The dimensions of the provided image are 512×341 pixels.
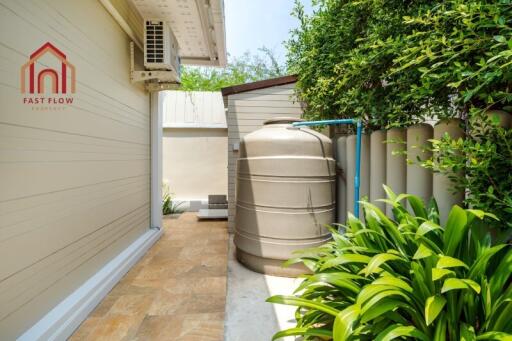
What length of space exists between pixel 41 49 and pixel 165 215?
5219 mm

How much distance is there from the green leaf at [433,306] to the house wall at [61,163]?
238 centimetres

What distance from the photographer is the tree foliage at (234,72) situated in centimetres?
1388

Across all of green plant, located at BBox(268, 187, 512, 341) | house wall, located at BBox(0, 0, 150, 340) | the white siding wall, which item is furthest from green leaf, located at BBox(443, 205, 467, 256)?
the white siding wall

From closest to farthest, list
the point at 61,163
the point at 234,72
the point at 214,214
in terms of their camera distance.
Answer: the point at 61,163 < the point at 214,214 < the point at 234,72

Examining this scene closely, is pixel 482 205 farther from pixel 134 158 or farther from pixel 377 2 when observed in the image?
pixel 134 158

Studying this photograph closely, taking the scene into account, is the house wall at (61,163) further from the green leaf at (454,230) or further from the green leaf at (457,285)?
the green leaf at (454,230)

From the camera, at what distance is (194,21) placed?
4.04 metres

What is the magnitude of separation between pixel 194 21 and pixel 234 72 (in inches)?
471

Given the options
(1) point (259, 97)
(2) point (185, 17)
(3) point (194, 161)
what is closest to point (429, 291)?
(2) point (185, 17)

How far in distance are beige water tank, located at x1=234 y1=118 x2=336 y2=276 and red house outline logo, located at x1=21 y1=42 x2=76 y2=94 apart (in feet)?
6.43

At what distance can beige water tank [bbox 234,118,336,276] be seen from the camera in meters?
3.25

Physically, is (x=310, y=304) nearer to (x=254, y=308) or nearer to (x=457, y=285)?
(x=457, y=285)

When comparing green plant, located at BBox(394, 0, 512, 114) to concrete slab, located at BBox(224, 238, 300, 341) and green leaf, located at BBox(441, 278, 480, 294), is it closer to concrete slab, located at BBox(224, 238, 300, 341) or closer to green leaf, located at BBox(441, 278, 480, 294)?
green leaf, located at BBox(441, 278, 480, 294)

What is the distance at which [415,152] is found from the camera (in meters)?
2.30
